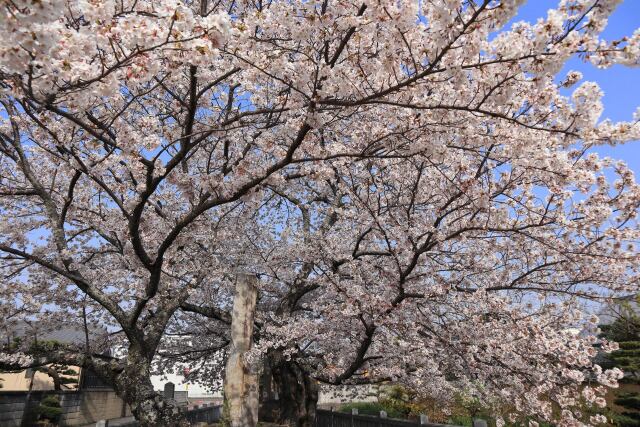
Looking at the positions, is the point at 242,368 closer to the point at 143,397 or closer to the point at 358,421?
the point at 143,397

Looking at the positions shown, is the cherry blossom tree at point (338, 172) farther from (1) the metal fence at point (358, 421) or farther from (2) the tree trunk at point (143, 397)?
(1) the metal fence at point (358, 421)

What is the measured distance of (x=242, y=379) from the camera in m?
5.30

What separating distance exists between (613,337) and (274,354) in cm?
1248

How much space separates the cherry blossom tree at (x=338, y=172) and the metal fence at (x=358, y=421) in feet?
3.11

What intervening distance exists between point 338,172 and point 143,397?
4.64 m

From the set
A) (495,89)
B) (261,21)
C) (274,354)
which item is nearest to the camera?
(495,89)

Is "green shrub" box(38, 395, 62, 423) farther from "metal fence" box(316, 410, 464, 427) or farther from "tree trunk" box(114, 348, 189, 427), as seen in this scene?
"metal fence" box(316, 410, 464, 427)

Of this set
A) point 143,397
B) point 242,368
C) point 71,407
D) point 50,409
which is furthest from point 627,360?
point 71,407

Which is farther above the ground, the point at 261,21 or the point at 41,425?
the point at 261,21

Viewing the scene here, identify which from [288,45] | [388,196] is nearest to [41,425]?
[388,196]

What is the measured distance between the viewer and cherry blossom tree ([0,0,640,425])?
146 inches

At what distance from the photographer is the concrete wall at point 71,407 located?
33.7 ft

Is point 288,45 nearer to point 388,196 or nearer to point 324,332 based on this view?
point 388,196

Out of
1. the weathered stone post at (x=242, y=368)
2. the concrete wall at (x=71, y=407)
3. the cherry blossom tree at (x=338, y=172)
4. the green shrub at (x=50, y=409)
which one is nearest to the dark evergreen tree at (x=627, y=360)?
the cherry blossom tree at (x=338, y=172)
